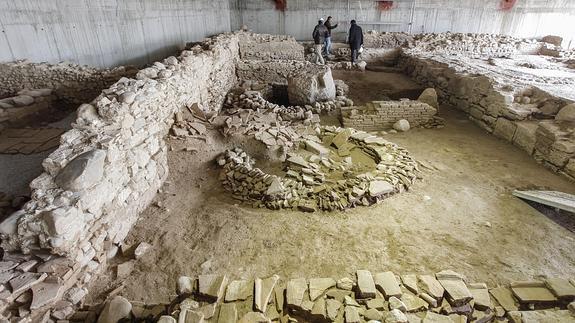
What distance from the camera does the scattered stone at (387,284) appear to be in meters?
2.93

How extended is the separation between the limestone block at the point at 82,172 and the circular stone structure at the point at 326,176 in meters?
1.98

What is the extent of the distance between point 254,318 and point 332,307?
0.73m

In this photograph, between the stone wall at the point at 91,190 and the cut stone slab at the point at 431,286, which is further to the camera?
the cut stone slab at the point at 431,286

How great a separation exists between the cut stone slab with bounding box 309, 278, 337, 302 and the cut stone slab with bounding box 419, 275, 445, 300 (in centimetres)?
91

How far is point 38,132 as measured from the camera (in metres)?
5.27

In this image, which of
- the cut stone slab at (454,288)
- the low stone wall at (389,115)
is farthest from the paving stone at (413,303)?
the low stone wall at (389,115)

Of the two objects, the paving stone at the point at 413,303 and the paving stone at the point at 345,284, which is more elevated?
the paving stone at the point at 345,284

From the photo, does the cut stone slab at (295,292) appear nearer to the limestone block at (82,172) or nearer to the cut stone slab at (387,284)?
the cut stone slab at (387,284)

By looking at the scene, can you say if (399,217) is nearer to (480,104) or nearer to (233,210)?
(233,210)

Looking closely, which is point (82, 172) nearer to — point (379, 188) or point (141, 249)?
point (141, 249)

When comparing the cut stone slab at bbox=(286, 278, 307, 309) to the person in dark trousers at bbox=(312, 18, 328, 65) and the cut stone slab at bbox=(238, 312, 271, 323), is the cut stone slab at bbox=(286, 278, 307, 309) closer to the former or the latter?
the cut stone slab at bbox=(238, 312, 271, 323)

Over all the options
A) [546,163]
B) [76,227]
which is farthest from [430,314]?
[546,163]

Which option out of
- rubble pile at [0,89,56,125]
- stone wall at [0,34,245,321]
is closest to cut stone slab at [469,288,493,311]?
stone wall at [0,34,245,321]

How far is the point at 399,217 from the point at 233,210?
2.42 metres
